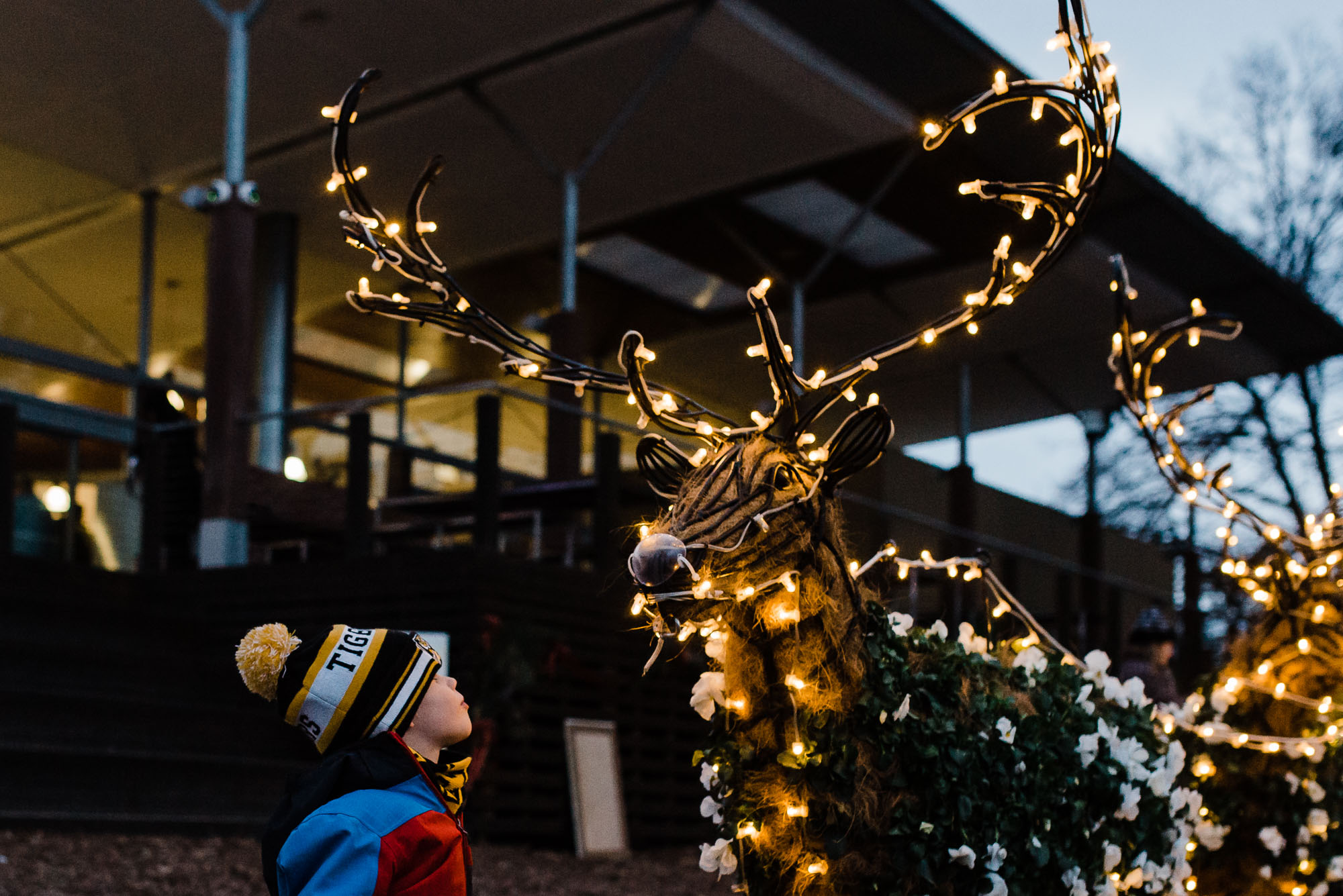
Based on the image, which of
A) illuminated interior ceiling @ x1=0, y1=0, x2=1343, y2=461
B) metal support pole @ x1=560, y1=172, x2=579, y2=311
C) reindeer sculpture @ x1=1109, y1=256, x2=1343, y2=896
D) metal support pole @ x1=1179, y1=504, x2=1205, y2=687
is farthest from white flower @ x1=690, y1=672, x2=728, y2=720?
metal support pole @ x1=1179, y1=504, x2=1205, y2=687

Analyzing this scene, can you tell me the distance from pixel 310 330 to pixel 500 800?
31.6ft

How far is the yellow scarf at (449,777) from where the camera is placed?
2.33 meters

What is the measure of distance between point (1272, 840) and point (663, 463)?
2.62 metres

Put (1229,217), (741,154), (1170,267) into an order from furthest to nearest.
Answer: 1. (1229,217)
2. (1170,267)
3. (741,154)

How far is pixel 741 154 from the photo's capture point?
12836mm

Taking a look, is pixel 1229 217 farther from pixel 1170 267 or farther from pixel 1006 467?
pixel 1006 467

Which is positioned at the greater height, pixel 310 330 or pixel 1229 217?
pixel 1229 217

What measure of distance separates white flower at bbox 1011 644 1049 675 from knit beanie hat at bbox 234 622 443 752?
77.8 inches

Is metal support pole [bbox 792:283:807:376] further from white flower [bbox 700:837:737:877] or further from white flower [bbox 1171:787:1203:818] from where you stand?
white flower [bbox 700:837:737:877]

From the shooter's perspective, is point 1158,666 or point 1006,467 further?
point 1006,467

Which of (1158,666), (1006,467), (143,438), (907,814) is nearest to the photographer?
(907,814)

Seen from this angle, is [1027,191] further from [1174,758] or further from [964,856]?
[1174,758]

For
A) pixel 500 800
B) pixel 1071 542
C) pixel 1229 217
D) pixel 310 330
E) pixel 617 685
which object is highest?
pixel 1229 217

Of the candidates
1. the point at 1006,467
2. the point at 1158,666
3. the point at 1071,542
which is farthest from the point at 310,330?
the point at 1006,467
